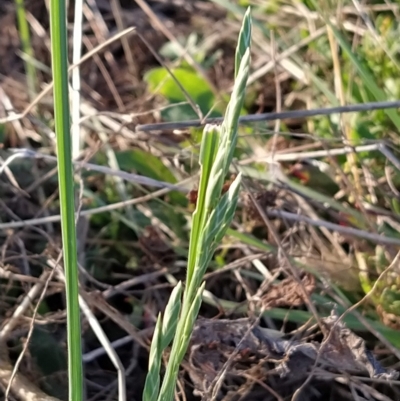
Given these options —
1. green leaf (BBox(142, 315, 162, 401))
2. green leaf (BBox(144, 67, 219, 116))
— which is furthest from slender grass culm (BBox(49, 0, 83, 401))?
green leaf (BBox(144, 67, 219, 116))

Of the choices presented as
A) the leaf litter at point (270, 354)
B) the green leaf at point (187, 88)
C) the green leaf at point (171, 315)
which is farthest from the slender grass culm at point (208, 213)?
the green leaf at point (187, 88)

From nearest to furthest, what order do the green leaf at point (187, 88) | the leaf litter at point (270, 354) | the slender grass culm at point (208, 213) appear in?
the slender grass culm at point (208, 213) → the leaf litter at point (270, 354) → the green leaf at point (187, 88)

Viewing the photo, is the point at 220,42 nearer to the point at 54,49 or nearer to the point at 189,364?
the point at 189,364

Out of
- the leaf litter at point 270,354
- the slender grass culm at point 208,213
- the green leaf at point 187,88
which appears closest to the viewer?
the slender grass culm at point 208,213

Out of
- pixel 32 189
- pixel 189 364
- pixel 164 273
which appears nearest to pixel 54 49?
pixel 189 364

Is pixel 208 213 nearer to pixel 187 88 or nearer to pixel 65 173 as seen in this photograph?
pixel 65 173

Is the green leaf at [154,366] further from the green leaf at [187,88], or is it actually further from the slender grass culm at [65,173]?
the green leaf at [187,88]

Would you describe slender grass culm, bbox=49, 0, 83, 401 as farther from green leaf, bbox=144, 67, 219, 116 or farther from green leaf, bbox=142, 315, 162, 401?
green leaf, bbox=144, 67, 219, 116
